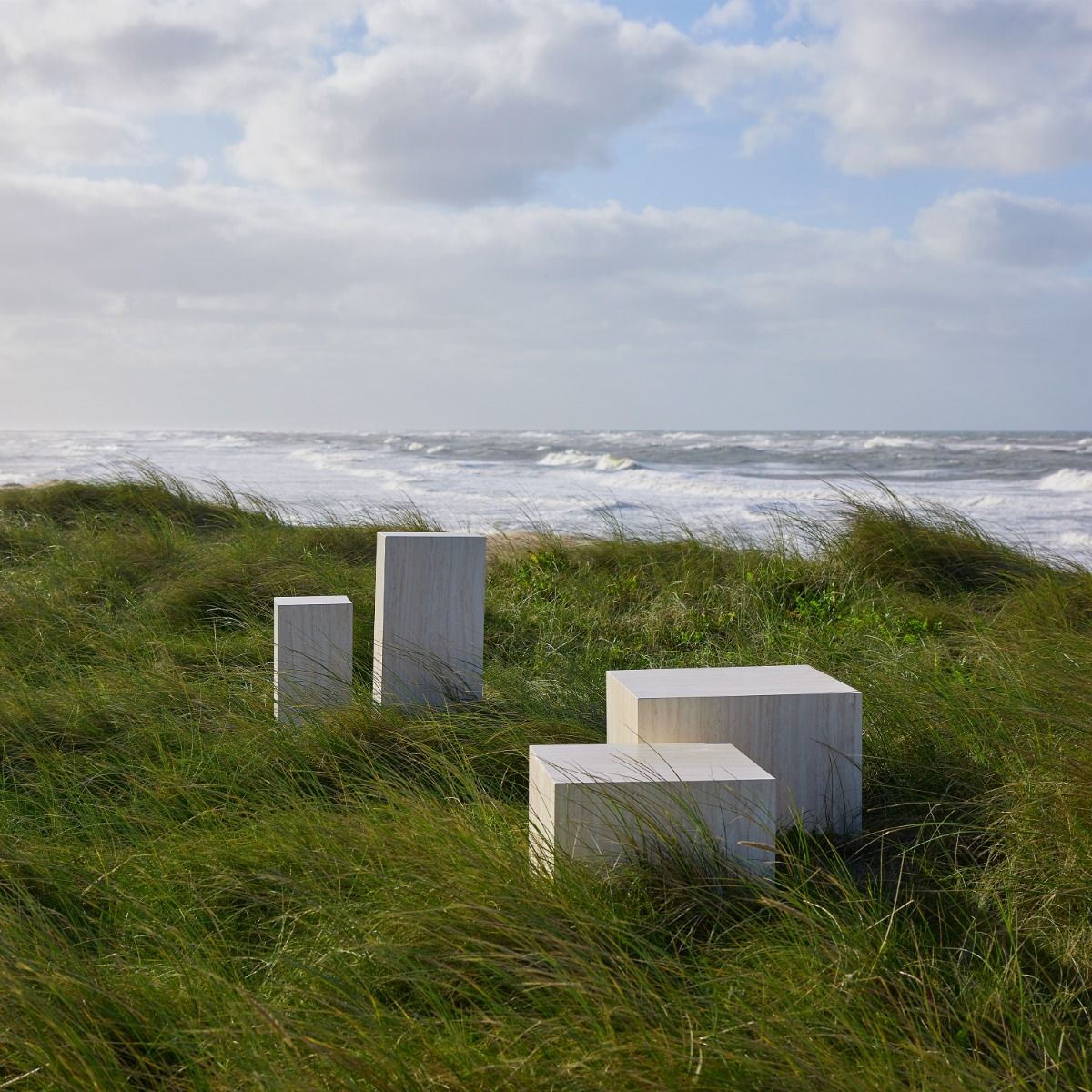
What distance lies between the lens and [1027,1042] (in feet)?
4.57

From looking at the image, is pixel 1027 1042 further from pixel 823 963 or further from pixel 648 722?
pixel 648 722

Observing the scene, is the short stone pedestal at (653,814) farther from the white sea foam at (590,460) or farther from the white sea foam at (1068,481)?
the white sea foam at (590,460)

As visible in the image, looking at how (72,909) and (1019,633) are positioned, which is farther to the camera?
(1019,633)

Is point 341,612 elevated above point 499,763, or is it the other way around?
point 341,612

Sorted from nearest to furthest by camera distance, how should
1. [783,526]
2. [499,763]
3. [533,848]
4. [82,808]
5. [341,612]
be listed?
[533,848]
[82,808]
[499,763]
[341,612]
[783,526]

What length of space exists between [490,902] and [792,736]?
85 centimetres

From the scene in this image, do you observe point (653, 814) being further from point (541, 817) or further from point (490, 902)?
point (490, 902)

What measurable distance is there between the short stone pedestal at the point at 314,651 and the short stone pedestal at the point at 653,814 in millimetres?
1187

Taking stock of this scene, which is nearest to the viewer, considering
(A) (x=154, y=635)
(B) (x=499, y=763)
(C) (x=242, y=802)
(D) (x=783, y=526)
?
(C) (x=242, y=802)

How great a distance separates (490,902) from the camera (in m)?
1.57

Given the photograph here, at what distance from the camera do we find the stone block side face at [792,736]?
7.02 ft

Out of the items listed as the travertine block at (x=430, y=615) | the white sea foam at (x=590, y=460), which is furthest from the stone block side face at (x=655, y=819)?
the white sea foam at (x=590, y=460)

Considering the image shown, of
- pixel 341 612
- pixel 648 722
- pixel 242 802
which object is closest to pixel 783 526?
pixel 341 612

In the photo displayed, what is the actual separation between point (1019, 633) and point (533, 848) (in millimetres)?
2220
